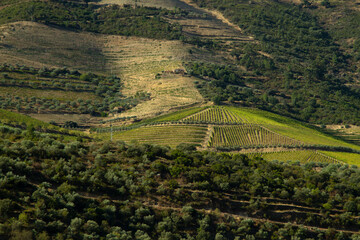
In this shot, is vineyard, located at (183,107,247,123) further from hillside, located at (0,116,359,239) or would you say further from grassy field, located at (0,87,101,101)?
hillside, located at (0,116,359,239)

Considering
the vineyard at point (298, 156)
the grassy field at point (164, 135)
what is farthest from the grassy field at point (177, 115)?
the vineyard at point (298, 156)

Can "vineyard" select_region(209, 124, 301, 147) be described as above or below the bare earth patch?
below

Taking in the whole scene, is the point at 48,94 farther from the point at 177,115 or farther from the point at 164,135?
the point at 164,135

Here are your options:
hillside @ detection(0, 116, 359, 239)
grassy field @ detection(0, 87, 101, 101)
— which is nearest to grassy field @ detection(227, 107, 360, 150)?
grassy field @ detection(0, 87, 101, 101)

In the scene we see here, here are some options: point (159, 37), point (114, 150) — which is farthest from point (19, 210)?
point (159, 37)

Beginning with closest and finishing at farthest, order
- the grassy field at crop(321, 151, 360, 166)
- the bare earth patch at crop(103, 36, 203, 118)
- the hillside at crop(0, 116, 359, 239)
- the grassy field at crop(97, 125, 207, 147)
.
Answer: the hillside at crop(0, 116, 359, 239)
the grassy field at crop(321, 151, 360, 166)
the grassy field at crop(97, 125, 207, 147)
the bare earth patch at crop(103, 36, 203, 118)

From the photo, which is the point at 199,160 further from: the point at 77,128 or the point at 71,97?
the point at 71,97

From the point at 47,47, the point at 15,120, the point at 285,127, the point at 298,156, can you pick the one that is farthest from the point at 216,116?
the point at 47,47

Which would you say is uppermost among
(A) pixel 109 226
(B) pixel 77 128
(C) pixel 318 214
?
(A) pixel 109 226
